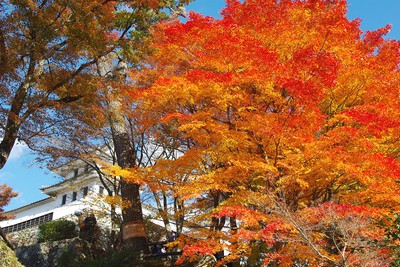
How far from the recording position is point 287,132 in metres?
9.40

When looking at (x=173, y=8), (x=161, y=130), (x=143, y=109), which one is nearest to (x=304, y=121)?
(x=143, y=109)

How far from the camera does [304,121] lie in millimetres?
9742

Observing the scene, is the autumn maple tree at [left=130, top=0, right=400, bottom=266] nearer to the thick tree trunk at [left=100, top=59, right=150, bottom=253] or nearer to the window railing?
the thick tree trunk at [left=100, top=59, right=150, bottom=253]

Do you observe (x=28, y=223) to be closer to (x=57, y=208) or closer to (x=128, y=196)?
(x=57, y=208)

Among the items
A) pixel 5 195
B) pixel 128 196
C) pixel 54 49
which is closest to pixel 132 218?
pixel 128 196

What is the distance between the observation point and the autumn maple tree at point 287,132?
8.47 m

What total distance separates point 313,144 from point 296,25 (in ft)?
14.5

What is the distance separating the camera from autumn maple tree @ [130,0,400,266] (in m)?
8.47

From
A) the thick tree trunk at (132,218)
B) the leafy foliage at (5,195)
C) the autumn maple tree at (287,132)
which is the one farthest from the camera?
the leafy foliage at (5,195)

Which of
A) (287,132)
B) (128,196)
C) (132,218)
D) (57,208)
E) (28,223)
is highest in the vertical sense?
(57,208)

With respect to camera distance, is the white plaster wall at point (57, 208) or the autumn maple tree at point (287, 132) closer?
the autumn maple tree at point (287, 132)

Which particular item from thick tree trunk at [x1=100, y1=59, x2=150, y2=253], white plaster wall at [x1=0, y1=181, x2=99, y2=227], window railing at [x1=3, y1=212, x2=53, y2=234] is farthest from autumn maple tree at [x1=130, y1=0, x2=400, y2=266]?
window railing at [x1=3, y1=212, x2=53, y2=234]

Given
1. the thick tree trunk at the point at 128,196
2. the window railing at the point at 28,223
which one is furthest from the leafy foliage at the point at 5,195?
the thick tree trunk at the point at 128,196

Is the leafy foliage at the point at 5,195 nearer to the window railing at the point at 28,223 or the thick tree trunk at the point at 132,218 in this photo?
the window railing at the point at 28,223
